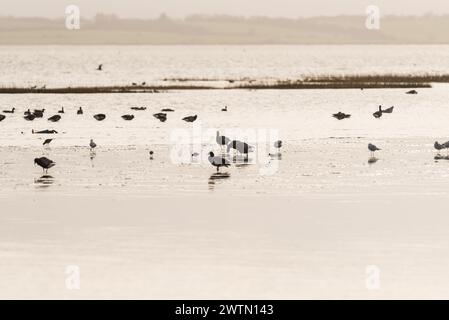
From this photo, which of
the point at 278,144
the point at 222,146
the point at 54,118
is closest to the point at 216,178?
the point at 278,144

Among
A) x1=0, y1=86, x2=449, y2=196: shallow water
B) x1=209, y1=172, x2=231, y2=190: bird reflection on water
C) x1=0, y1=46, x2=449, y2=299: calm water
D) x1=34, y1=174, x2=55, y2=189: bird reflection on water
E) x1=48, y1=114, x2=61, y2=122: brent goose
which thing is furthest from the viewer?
x1=48, y1=114, x2=61, y2=122: brent goose

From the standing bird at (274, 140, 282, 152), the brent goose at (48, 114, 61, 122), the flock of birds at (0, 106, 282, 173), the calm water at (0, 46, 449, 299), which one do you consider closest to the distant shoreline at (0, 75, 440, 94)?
the flock of birds at (0, 106, 282, 173)

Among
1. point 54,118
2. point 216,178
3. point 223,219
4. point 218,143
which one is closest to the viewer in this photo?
point 223,219

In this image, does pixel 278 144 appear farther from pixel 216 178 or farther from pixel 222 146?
pixel 216 178

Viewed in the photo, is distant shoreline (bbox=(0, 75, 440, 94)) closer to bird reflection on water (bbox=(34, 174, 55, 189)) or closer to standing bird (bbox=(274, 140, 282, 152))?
standing bird (bbox=(274, 140, 282, 152))

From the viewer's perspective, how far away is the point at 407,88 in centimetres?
9275

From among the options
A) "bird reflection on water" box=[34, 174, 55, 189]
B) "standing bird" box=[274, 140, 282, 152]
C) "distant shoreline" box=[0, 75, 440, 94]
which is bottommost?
"distant shoreline" box=[0, 75, 440, 94]

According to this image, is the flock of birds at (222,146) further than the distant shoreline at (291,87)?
No

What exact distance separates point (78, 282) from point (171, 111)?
165 feet

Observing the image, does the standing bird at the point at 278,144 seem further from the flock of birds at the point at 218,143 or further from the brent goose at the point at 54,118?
the brent goose at the point at 54,118

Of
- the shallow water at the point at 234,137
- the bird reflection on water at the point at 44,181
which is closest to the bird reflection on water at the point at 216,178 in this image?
the shallow water at the point at 234,137

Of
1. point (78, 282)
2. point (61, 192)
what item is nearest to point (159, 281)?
point (78, 282)
